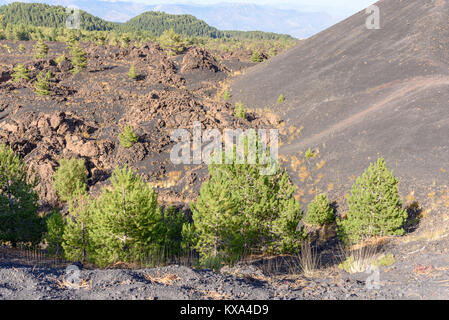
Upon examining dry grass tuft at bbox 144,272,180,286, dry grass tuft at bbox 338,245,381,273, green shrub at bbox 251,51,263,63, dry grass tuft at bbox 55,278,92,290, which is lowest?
dry grass tuft at bbox 338,245,381,273

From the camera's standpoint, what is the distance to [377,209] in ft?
45.9

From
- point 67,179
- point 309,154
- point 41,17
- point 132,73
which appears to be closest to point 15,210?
point 67,179

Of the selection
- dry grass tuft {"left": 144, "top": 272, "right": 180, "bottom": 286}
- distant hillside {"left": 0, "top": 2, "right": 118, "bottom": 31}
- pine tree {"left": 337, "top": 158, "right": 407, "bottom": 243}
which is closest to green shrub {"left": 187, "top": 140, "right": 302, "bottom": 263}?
pine tree {"left": 337, "top": 158, "right": 407, "bottom": 243}

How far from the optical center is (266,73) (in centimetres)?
4800

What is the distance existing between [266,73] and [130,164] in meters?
27.7

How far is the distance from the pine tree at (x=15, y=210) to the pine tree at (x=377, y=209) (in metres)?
16.9

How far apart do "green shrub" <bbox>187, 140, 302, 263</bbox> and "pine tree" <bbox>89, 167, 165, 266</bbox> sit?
191 centimetres

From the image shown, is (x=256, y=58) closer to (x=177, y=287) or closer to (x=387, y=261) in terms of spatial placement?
(x=387, y=261)

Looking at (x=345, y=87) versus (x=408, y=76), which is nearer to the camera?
(x=408, y=76)

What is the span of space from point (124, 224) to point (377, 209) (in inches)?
421

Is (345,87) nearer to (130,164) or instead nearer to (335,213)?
(335,213)

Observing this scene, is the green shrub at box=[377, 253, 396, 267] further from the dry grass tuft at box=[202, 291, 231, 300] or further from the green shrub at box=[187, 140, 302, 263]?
the dry grass tuft at box=[202, 291, 231, 300]

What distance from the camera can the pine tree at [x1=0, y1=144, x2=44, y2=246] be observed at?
17203 millimetres
